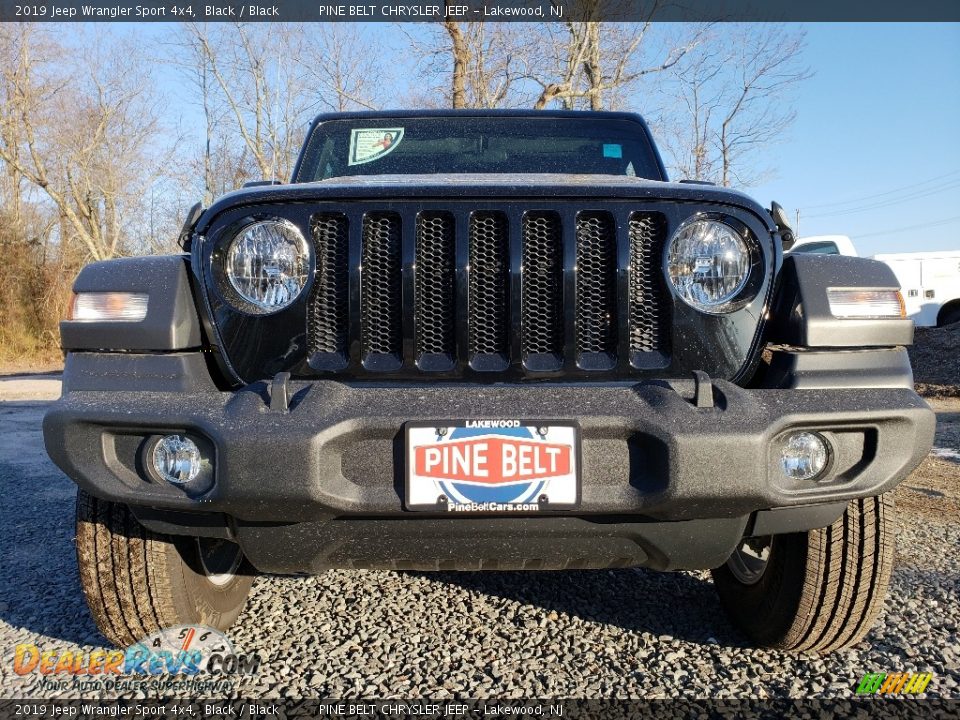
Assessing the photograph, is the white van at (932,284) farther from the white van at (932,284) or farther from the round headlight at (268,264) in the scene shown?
the round headlight at (268,264)

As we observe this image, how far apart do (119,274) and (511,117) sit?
2.21 metres

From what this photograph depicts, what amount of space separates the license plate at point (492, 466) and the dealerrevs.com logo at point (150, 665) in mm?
1003

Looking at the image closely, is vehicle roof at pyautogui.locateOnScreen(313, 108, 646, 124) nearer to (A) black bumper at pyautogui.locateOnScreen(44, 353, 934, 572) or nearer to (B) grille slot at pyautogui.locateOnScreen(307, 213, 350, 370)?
(B) grille slot at pyautogui.locateOnScreen(307, 213, 350, 370)

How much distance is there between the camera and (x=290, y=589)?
291 cm

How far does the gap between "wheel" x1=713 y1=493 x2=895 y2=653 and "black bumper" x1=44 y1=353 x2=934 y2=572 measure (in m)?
0.26

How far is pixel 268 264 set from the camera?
1987 millimetres

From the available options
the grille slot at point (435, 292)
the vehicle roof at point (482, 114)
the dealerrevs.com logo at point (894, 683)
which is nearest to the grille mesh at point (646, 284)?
the grille slot at point (435, 292)

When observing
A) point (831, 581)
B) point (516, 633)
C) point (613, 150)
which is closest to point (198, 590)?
point (516, 633)

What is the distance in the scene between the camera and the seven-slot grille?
76.9 inches

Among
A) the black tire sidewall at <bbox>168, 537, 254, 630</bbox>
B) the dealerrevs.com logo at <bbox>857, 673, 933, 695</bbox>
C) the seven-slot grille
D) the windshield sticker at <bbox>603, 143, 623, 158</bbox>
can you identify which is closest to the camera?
the seven-slot grille

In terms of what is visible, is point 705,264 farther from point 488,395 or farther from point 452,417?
point 452,417

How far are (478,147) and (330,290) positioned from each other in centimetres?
173

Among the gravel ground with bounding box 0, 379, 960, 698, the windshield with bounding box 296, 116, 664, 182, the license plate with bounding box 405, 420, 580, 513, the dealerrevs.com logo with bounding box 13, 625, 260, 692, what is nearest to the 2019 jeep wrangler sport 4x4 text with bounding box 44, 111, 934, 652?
the license plate with bounding box 405, 420, 580, 513

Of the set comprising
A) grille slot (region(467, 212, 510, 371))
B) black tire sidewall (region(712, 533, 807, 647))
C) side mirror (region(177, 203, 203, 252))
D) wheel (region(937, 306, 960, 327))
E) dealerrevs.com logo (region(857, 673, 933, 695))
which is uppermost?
wheel (region(937, 306, 960, 327))
